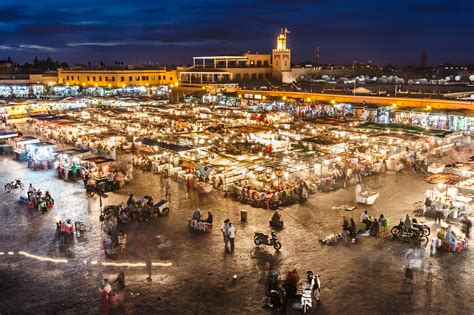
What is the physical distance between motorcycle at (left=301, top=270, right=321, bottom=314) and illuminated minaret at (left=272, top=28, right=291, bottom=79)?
56.3 metres

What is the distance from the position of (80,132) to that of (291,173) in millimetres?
16686

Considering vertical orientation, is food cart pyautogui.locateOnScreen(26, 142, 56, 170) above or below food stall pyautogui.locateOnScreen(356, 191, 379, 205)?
above

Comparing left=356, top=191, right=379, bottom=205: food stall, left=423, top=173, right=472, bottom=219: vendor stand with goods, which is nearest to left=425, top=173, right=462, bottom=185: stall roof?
left=423, top=173, right=472, bottom=219: vendor stand with goods

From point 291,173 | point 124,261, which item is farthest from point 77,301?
point 291,173

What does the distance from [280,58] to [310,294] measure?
5703 cm

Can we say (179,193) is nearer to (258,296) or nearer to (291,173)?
(291,173)

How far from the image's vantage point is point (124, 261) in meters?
11.2

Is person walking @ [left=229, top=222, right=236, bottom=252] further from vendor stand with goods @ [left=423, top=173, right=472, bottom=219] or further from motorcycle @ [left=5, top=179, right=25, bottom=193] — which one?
motorcycle @ [left=5, top=179, right=25, bottom=193]

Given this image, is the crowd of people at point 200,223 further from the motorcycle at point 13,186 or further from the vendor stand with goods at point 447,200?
the motorcycle at point 13,186

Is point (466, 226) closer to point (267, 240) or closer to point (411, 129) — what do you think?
point (267, 240)

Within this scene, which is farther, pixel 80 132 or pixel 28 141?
pixel 80 132

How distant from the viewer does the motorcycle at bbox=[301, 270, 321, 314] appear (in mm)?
8750

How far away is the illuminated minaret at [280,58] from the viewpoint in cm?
6278

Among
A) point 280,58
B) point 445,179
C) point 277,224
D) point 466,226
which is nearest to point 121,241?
point 277,224
